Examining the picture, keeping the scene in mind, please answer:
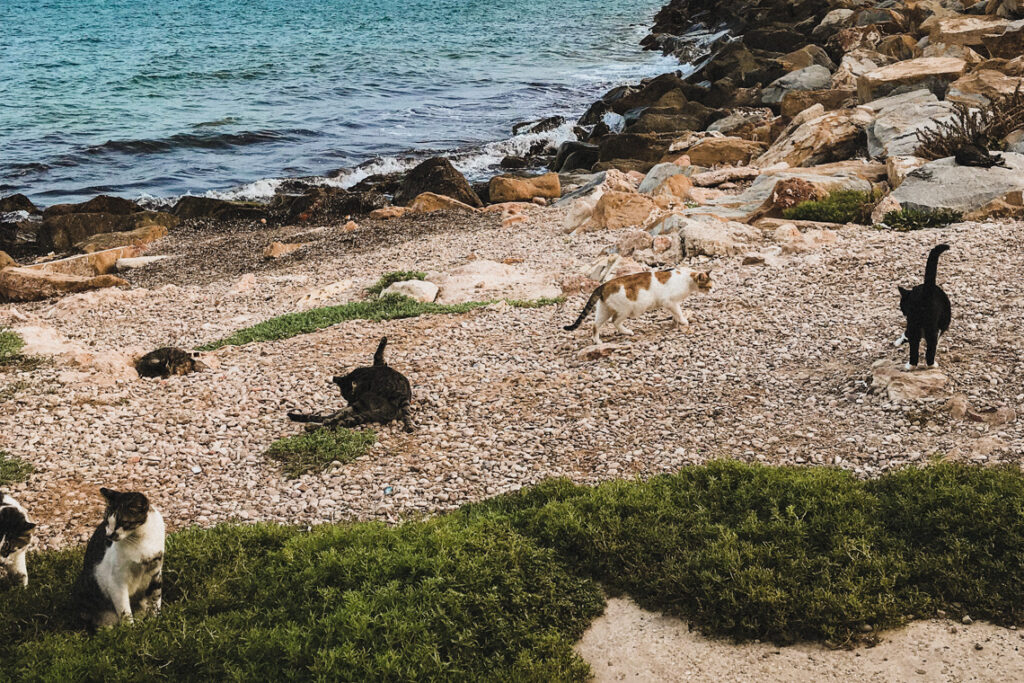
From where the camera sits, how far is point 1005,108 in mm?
19094

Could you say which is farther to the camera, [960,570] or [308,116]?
[308,116]

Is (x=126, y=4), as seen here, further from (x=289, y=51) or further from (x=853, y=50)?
(x=853, y=50)

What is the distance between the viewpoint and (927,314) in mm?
9344

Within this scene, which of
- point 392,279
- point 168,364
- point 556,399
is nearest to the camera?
point 556,399

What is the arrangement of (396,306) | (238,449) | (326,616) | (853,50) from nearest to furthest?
(326,616)
(238,449)
(396,306)
(853,50)

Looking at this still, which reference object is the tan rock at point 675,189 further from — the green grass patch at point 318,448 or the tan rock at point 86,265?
the tan rock at point 86,265

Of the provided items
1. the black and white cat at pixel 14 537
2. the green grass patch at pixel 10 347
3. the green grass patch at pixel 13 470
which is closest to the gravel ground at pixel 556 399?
the green grass patch at pixel 13 470

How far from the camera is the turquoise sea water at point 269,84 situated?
35125 millimetres

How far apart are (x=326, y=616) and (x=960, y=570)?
14.8 ft

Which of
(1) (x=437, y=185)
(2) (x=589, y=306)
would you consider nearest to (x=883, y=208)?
(2) (x=589, y=306)

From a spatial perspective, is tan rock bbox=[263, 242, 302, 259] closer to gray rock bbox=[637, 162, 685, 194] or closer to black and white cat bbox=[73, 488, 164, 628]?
gray rock bbox=[637, 162, 685, 194]

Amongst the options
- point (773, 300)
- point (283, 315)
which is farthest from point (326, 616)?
point (283, 315)

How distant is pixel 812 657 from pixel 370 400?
6269 mm

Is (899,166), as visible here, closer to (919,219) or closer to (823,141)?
(919,219)
